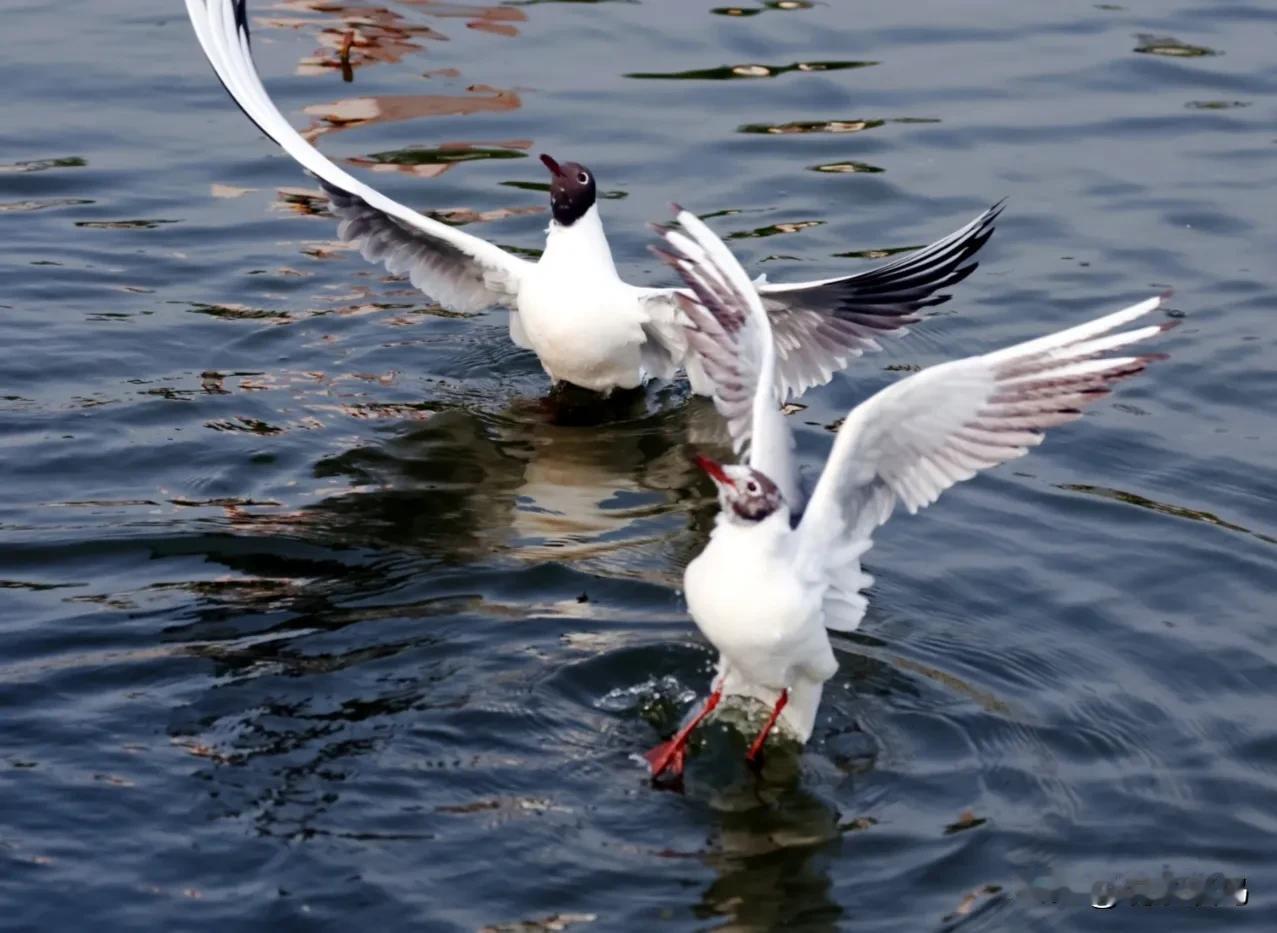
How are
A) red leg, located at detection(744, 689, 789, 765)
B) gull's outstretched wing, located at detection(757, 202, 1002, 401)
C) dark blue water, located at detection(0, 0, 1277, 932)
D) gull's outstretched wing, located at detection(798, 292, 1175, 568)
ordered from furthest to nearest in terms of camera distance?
1. gull's outstretched wing, located at detection(757, 202, 1002, 401)
2. red leg, located at detection(744, 689, 789, 765)
3. gull's outstretched wing, located at detection(798, 292, 1175, 568)
4. dark blue water, located at detection(0, 0, 1277, 932)

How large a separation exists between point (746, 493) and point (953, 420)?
0.80 metres

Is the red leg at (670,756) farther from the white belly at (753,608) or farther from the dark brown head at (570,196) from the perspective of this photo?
the dark brown head at (570,196)

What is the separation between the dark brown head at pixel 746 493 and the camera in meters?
6.23

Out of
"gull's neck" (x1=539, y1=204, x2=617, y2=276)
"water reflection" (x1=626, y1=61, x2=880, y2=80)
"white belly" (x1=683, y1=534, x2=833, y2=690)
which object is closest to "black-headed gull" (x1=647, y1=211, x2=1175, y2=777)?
"white belly" (x1=683, y1=534, x2=833, y2=690)

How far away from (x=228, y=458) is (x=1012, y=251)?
4.68m

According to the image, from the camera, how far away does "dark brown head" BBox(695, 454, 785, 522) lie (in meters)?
6.23

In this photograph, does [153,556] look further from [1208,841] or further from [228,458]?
[1208,841]

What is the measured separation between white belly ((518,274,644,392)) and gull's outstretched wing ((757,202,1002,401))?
2.26 ft

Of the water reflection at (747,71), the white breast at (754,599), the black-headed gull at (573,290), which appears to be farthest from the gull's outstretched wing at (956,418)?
the water reflection at (747,71)

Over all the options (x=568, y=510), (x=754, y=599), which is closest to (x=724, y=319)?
(x=754, y=599)

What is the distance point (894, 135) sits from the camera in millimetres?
12930

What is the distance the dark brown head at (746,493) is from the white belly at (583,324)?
3.23 meters

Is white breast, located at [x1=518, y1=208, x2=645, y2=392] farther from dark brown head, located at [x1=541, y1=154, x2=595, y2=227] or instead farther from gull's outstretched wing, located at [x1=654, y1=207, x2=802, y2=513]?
gull's outstretched wing, located at [x1=654, y1=207, x2=802, y2=513]

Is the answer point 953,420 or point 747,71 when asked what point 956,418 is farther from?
point 747,71
